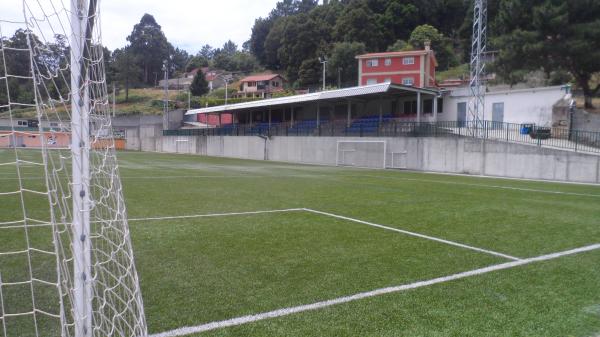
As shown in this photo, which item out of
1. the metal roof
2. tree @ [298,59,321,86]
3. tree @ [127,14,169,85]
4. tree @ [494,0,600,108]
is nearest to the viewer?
the metal roof

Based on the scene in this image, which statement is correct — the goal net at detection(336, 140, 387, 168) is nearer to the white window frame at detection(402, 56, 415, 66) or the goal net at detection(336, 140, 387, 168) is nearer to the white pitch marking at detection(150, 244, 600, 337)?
the white pitch marking at detection(150, 244, 600, 337)

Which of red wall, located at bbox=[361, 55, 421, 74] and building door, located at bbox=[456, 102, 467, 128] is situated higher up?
red wall, located at bbox=[361, 55, 421, 74]

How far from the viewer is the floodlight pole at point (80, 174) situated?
8.86 feet

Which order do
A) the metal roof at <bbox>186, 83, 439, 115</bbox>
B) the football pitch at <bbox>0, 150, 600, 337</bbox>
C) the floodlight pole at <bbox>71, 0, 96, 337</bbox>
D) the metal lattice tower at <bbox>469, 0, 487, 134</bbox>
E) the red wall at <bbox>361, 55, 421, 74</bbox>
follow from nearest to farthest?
the floodlight pole at <bbox>71, 0, 96, 337</bbox> → the football pitch at <bbox>0, 150, 600, 337</bbox> → the metal lattice tower at <bbox>469, 0, 487, 134</bbox> → the metal roof at <bbox>186, 83, 439, 115</bbox> → the red wall at <bbox>361, 55, 421, 74</bbox>

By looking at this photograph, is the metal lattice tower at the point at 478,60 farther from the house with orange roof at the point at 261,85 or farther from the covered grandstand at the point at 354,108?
the house with orange roof at the point at 261,85

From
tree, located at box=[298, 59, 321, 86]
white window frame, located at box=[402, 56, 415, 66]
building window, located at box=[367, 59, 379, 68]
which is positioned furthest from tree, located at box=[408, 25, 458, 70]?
white window frame, located at box=[402, 56, 415, 66]

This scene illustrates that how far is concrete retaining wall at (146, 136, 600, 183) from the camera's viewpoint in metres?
20.0

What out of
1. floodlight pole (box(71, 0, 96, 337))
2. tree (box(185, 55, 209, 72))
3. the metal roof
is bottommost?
floodlight pole (box(71, 0, 96, 337))

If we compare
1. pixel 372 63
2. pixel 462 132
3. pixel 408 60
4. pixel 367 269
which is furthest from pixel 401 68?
pixel 367 269

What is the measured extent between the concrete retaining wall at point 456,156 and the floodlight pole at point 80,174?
70.5 ft

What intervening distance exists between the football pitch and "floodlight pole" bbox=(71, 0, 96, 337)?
0.85 metres

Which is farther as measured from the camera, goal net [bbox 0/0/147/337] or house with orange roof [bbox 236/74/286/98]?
house with orange roof [bbox 236/74/286/98]

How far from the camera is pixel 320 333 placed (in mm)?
3492

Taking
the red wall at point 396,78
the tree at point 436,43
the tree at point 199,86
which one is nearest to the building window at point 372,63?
the red wall at point 396,78
